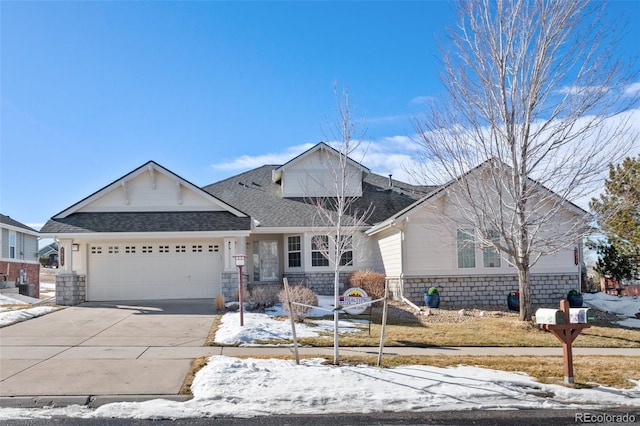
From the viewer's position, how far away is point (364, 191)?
83.1 ft

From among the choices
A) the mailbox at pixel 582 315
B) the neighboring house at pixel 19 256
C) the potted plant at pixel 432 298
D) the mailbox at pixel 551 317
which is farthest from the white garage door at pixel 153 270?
the mailbox at pixel 582 315

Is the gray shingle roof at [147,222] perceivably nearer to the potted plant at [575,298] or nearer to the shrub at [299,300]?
the shrub at [299,300]

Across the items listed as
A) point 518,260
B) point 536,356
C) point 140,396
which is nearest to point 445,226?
point 518,260

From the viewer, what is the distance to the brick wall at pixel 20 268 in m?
31.9

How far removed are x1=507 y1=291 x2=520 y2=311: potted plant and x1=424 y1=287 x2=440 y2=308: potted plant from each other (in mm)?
2423

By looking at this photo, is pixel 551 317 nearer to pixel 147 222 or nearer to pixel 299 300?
pixel 299 300

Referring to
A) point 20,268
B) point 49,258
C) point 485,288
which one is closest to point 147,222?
point 485,288

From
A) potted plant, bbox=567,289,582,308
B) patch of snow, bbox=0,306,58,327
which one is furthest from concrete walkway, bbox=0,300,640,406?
potted plant, bbox=567,289,582,308

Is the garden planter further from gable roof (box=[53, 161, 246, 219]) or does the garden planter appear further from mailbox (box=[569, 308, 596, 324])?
mailbox (box=[569, 308, 596, 324])

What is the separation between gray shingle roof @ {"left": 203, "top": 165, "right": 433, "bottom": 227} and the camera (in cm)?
2275

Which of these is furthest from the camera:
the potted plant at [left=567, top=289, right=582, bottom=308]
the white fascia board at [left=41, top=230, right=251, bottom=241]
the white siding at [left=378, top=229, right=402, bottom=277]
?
the white siding at [left=378, top=229, right=402, bottom=277]

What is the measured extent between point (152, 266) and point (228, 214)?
344cm

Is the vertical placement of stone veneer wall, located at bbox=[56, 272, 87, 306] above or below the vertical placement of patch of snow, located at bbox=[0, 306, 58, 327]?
above

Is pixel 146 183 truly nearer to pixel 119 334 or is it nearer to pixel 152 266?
pixel 152 266
